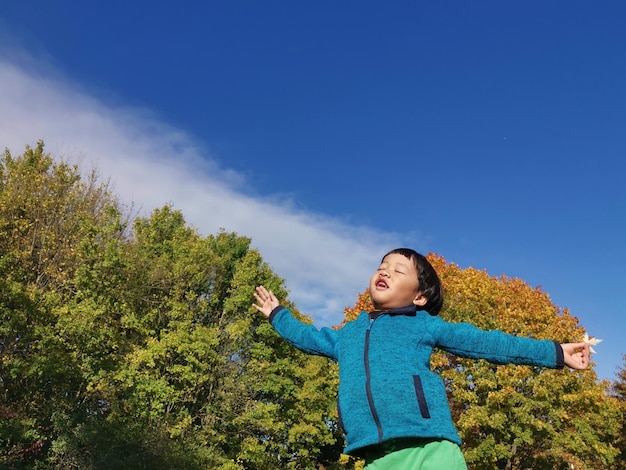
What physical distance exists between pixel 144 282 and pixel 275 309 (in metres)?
20.7

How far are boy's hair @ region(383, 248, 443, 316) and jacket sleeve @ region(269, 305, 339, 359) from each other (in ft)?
2.13

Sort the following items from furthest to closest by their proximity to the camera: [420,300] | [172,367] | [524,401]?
[172,367]
[524,401]
[420,300]

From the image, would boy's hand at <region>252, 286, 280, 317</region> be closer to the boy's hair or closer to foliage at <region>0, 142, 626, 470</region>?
the boy's hair

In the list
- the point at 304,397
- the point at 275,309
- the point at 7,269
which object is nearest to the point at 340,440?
the point at 304,397

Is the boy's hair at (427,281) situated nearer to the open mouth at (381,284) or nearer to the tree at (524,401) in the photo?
the open mouth at (381,284)

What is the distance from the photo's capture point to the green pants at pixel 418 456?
2.63 m

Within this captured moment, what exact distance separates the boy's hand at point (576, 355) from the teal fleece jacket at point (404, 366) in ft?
0.23

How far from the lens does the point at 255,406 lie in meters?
22.5

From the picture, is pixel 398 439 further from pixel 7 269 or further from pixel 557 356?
pixel 7 269

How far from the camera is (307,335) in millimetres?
3607

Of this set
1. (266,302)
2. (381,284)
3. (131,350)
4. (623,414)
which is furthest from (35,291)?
(623,414)

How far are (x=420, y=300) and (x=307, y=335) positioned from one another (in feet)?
2.74

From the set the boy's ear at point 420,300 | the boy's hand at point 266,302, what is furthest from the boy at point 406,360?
the boy's hand at point 266,302

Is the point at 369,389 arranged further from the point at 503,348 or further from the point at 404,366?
the point at 503,348
